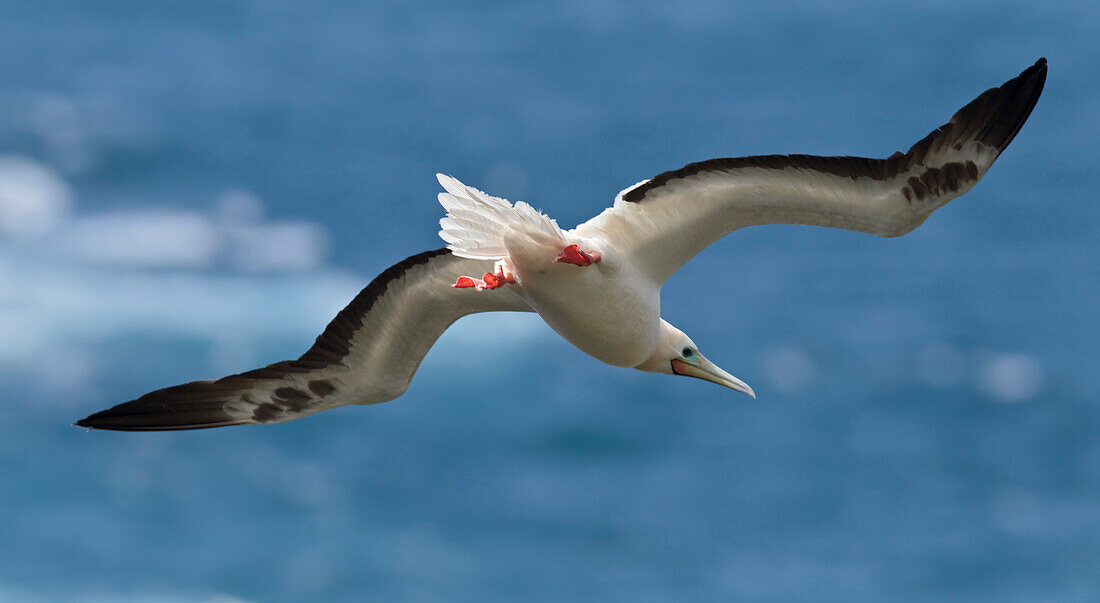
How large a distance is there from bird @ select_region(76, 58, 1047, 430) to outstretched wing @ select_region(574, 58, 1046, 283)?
0.03 ft

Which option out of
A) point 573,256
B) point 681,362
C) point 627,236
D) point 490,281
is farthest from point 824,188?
point 490,281

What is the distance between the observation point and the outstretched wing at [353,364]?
1269 centimetres

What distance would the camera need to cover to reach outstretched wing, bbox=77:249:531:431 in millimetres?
12688

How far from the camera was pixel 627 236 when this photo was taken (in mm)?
12023

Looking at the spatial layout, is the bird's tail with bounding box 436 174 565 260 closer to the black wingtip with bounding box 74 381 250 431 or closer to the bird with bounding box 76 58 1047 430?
the bird with bounding box 76 58 1047 430

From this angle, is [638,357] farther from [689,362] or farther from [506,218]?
[506,218]

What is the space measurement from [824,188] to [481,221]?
2761 mm

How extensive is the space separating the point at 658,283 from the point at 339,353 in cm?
282

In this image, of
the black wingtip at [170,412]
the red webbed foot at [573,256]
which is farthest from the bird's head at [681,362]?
the black wingtip at [170,412]

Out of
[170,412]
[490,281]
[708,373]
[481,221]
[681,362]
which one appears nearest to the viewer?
[481,221]

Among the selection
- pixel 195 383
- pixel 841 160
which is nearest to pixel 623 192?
pixel 841 160

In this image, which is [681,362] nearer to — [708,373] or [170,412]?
[708,373]

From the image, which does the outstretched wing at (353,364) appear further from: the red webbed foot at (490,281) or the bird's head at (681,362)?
the bird's head at (681,362)

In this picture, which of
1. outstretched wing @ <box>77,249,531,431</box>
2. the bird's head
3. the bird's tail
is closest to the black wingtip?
outstretched wing @ <box>77,249,531,431</box>
